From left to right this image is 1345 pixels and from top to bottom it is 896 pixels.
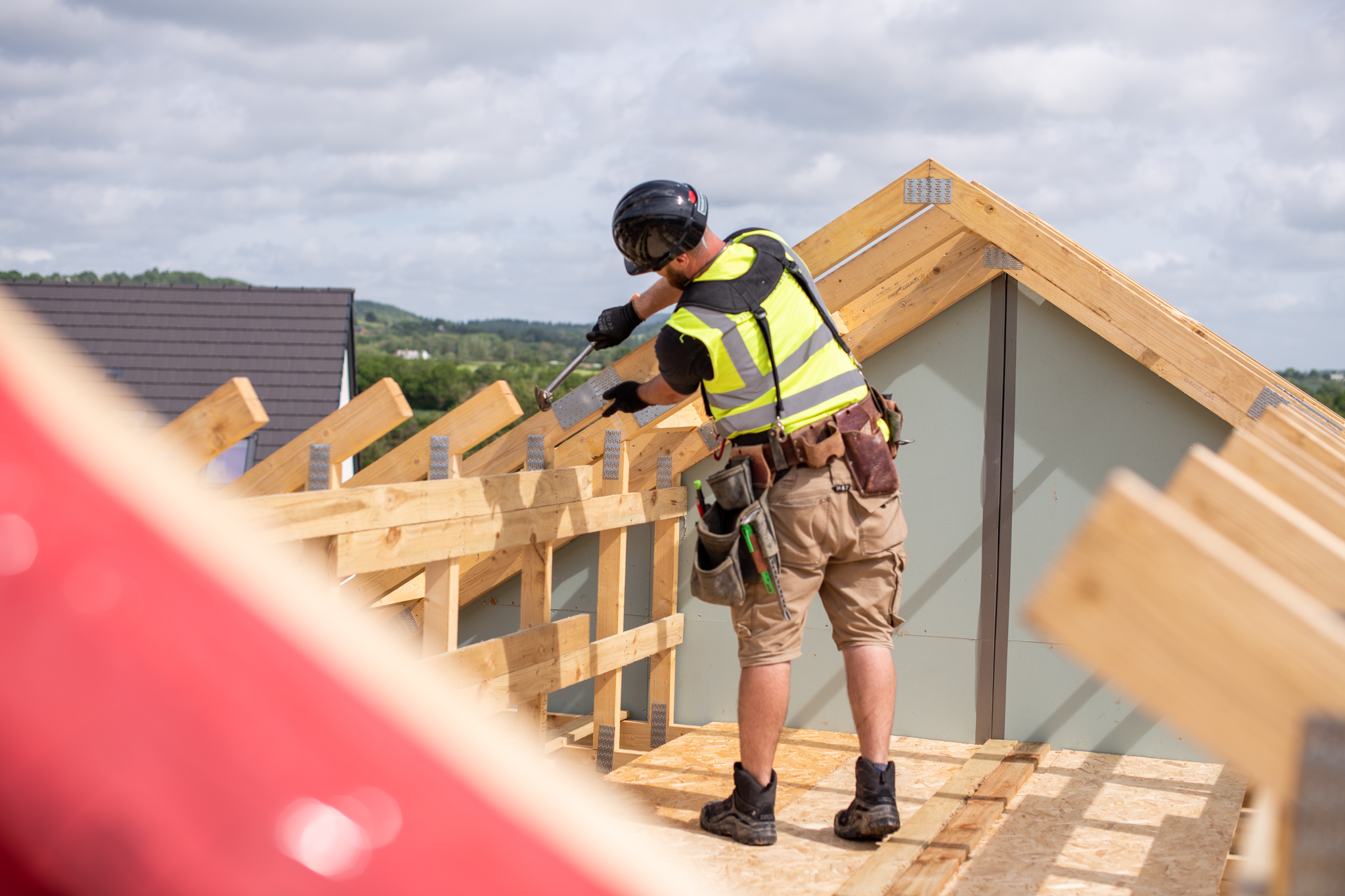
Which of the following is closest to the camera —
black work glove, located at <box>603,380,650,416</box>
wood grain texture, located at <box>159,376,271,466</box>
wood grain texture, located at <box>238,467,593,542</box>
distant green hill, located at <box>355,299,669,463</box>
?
wood grain texture, located at <box>238,467,593,542</box>

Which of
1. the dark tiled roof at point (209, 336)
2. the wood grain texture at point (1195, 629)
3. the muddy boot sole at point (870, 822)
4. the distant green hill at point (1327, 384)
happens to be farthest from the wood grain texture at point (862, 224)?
the distant green hill at point (1327, 384)

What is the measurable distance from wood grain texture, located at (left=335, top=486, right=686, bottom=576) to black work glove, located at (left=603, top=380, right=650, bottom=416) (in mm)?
501

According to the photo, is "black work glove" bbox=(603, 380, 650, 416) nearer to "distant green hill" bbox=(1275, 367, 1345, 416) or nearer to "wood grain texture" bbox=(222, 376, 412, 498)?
"wood grain texture" bbox=(222, 376, 412, 498)

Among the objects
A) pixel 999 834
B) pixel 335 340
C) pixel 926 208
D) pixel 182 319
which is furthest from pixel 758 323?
pixel 182 319

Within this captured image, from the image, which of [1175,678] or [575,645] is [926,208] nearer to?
[575,645]

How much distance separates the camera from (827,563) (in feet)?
10.4

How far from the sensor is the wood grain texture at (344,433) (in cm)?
312

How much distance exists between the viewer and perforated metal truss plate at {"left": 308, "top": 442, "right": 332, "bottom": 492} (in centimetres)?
306

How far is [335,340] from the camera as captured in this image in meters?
18.2

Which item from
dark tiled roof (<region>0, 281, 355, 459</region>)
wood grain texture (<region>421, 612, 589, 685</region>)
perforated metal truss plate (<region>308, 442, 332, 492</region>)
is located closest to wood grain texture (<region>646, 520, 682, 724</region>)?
wood grain texture (<region>421, 612, 589, 685</region>)

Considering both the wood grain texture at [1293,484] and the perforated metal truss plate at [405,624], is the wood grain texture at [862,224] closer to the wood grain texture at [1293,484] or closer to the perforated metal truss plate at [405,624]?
the perforated metal truss plate at [405,624]

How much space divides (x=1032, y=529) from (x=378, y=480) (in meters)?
2.89

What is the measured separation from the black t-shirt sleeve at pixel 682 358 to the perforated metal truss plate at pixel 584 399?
2.10 ft

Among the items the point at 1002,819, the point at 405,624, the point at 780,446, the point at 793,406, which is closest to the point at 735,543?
the point at 780,446
